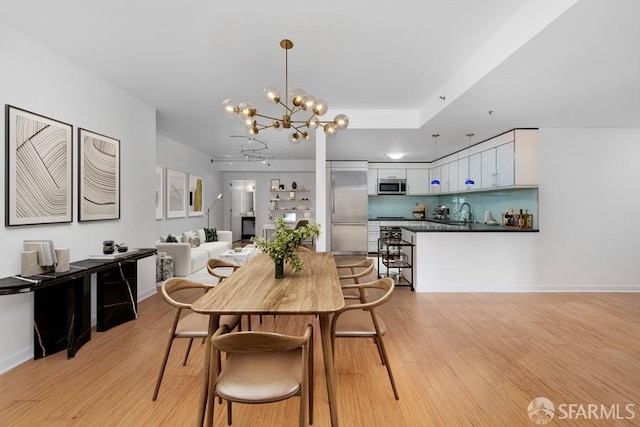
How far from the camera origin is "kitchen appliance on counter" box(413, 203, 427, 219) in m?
8.45

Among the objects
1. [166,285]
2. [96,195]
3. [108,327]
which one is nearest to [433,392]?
[166,285]

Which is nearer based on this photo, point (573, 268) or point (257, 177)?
point (573, 268)

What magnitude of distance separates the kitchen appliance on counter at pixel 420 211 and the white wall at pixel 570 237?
363 cm

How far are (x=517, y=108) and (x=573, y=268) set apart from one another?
2.64 m

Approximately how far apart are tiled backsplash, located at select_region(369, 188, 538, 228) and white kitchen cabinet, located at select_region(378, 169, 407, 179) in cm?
62

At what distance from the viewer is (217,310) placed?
1.64 meters

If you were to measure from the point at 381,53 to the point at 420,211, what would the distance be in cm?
593

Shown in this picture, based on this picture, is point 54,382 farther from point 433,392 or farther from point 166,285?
point 433,392

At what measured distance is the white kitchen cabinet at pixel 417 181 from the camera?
8.45 metres

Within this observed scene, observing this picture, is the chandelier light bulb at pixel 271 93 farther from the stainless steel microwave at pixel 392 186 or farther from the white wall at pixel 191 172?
the stainless steel microwave at pixel 392 186

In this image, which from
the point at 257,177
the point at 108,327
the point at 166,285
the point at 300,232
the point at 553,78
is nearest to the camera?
the point at 166,285

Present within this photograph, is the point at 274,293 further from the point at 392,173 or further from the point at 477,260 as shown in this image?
the point at 392,173

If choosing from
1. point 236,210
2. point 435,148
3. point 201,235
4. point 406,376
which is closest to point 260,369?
point 406,376

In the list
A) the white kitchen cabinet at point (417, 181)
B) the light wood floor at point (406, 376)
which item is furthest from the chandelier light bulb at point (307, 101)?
the white kitchen cabinet at point (417, 181)
